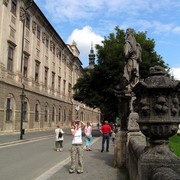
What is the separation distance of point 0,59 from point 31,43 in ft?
34.8

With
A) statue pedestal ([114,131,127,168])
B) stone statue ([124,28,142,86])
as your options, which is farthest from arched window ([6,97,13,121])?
statue pedestal ([114,131,127,168])

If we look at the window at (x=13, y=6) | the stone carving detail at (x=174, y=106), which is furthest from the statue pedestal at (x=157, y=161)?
the window at (x=13, y=6)

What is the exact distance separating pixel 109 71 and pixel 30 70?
10.5 meters

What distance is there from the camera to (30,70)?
40.1 meters

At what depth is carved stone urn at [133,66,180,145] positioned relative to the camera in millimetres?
4129

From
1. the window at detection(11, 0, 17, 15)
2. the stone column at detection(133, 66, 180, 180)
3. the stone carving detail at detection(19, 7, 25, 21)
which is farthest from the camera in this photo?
the stone carving detail at detection(19, 7, 25, 21)

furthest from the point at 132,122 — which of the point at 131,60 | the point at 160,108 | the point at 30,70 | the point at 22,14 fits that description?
the point at 30,70

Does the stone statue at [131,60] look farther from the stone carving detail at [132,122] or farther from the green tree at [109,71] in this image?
the green tree at [109,71]

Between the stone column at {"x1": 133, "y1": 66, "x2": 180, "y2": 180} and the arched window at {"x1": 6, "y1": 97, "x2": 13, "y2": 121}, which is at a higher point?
the arched window at {"x1": 6, "y1": 97, "x2": 13, "y2": 121}

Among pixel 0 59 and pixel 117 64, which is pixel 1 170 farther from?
pixel 117 64

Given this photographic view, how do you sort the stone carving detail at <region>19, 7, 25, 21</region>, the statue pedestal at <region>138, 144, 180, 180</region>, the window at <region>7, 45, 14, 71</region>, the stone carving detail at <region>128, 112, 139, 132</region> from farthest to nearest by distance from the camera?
the stone carving detail at <region>19, 7, 25, 21</region>
the window at <region>7, 45, 14, 71</region>
the stone carving detail at <region>128, 112, 139, 132</region>
the statue pedestal at <region>138, 144, 180, 180</region>

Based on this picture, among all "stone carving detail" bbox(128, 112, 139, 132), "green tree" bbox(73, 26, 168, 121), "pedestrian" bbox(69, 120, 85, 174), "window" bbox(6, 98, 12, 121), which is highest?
"green tree" bbox(73, 26, 168, 121)

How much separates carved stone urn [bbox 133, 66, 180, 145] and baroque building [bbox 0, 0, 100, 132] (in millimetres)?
22589

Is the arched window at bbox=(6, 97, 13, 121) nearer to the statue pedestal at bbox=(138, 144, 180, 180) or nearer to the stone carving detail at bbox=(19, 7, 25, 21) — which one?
the stone carving detail at bbox=(19, 7, 25, 21)
